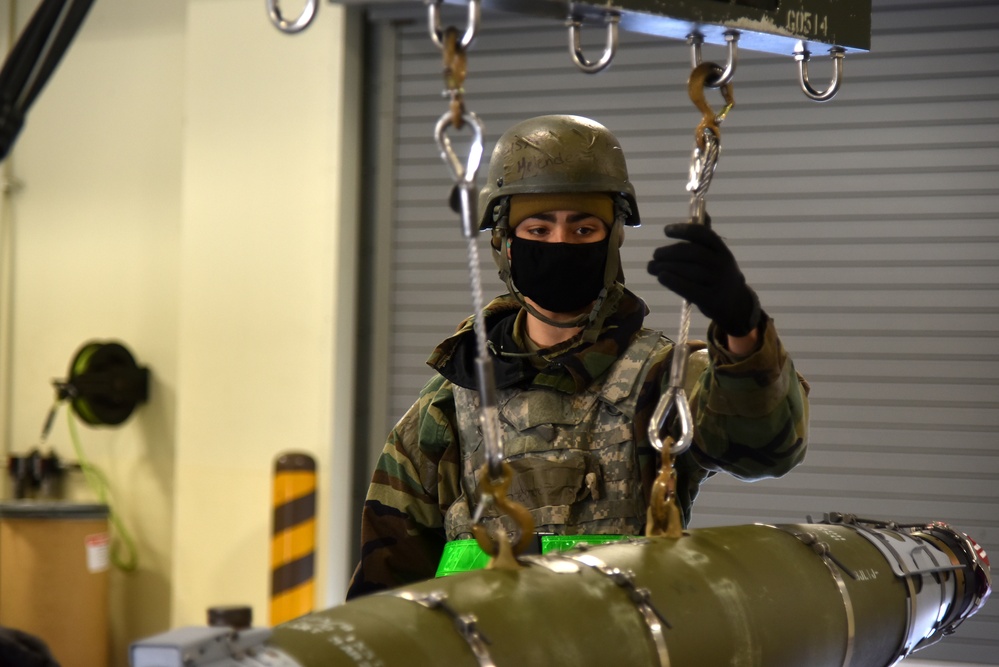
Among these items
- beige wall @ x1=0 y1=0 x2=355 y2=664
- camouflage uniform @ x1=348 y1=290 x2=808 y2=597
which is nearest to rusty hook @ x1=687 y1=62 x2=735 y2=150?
camouflage uniform @ x1=348 y1=290 x2=808 y2=597

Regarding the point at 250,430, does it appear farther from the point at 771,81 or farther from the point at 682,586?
the point at 682,586

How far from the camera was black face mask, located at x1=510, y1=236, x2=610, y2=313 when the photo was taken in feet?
8.58

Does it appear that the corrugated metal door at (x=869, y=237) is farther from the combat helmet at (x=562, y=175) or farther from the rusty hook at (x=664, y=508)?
the rusty hook at (x=664, y=508)

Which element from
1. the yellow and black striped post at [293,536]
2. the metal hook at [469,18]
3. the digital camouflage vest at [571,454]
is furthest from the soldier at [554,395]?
the yellow and black striped post at [293,536]

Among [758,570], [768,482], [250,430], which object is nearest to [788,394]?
[758,570]

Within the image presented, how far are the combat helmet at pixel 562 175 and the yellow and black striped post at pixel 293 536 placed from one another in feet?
9.31

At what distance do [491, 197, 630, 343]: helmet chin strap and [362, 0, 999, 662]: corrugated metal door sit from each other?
2888mm

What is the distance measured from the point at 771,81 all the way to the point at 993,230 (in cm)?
119

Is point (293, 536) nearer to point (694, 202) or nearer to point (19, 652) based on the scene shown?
point (694, 202)

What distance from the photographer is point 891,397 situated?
5383mm

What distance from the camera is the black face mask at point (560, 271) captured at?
8.58 feet

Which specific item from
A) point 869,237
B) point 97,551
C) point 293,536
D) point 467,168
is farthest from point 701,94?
point 97,551

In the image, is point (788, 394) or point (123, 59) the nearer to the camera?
point (788, 394)

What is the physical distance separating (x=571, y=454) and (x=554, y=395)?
0.17 m
